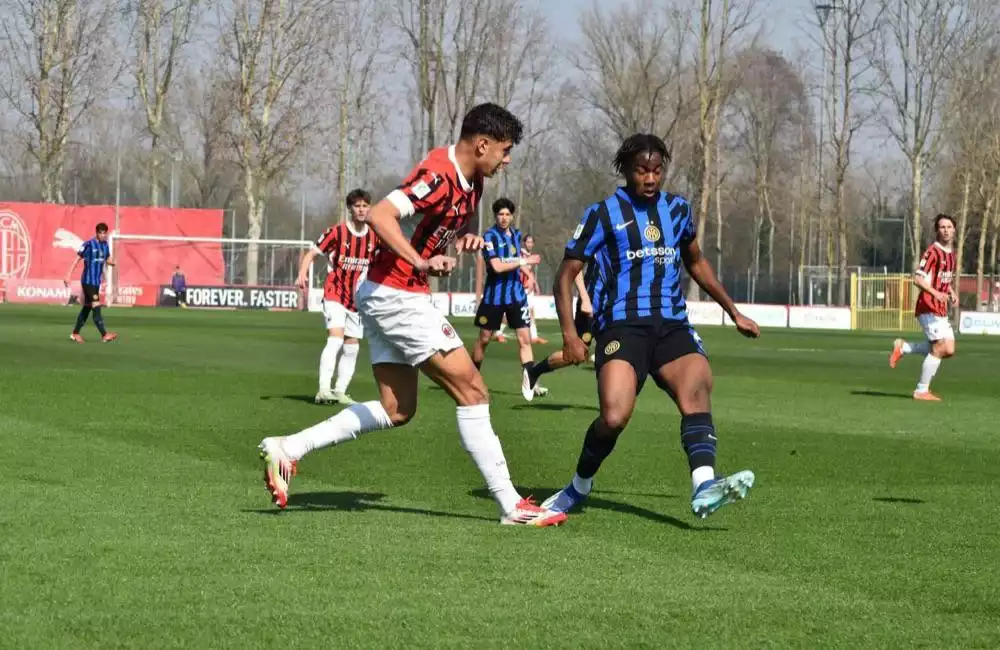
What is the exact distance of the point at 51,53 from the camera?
6612 cm

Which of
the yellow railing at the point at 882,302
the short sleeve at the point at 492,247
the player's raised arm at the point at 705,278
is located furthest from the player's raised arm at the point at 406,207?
the yellow railing at the point at 882,302

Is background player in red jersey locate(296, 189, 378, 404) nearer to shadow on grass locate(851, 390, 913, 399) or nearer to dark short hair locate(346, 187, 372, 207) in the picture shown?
dark short hair locate(346, 187, 372, 207)

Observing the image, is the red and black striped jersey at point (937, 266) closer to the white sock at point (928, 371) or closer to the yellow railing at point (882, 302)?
the white sock at point (928, 371)

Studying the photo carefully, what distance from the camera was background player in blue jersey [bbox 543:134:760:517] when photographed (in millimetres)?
7453

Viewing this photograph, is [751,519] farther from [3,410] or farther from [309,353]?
[309,353]

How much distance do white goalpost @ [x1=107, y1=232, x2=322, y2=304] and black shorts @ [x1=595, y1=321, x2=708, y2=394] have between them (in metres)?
48.3

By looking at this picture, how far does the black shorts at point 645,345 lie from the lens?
747cm

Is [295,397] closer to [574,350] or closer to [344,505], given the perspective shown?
[344,505]

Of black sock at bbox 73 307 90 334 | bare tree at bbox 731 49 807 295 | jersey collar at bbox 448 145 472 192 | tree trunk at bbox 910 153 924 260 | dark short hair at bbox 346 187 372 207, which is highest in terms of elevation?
bare tree at bbox 731 49 807 295

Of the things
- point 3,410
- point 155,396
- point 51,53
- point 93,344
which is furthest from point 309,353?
point 51,53

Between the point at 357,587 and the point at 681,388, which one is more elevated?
the point at 681,388

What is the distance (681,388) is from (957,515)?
159 centimetres

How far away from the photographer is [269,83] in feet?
217

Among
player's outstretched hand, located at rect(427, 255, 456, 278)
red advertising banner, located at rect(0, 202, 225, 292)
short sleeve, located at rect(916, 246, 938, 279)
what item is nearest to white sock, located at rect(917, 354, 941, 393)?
short sleeve, located at rect(916, 246, 938, 279)
